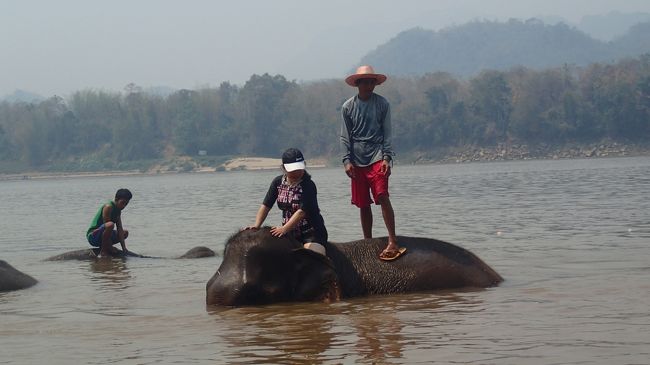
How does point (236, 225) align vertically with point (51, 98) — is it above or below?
below

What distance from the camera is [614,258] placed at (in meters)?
12.7

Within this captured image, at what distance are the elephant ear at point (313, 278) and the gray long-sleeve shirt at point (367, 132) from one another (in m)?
1.24

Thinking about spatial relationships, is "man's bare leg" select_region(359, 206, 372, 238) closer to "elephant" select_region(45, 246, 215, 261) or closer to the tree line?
"elephant" select_region(45, 246, 215, 261)

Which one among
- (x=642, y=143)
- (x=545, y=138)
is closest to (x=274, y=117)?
(x=545, y=138)

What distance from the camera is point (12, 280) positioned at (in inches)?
475

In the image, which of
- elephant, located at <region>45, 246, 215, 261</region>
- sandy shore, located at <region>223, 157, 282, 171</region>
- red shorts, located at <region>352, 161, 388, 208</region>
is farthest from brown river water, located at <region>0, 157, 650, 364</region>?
sandy shore, located at <region>223, 157, 282, 171</region>

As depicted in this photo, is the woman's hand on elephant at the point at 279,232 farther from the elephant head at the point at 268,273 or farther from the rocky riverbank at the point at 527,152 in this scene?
the rocky riverbank at the point at 527,152

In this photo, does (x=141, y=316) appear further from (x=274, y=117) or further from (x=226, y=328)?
(x=274, y=117)

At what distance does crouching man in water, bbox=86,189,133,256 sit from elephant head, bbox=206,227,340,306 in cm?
579

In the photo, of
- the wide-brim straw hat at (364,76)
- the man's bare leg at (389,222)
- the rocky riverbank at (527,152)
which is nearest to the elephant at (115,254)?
the man's bare leg at (389,222)

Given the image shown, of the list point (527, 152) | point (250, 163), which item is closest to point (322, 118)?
point (250, 163)

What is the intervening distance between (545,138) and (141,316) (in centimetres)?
9972

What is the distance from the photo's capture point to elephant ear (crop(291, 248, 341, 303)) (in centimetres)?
945

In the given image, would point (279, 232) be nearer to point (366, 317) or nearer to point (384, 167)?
point (366, 317)
